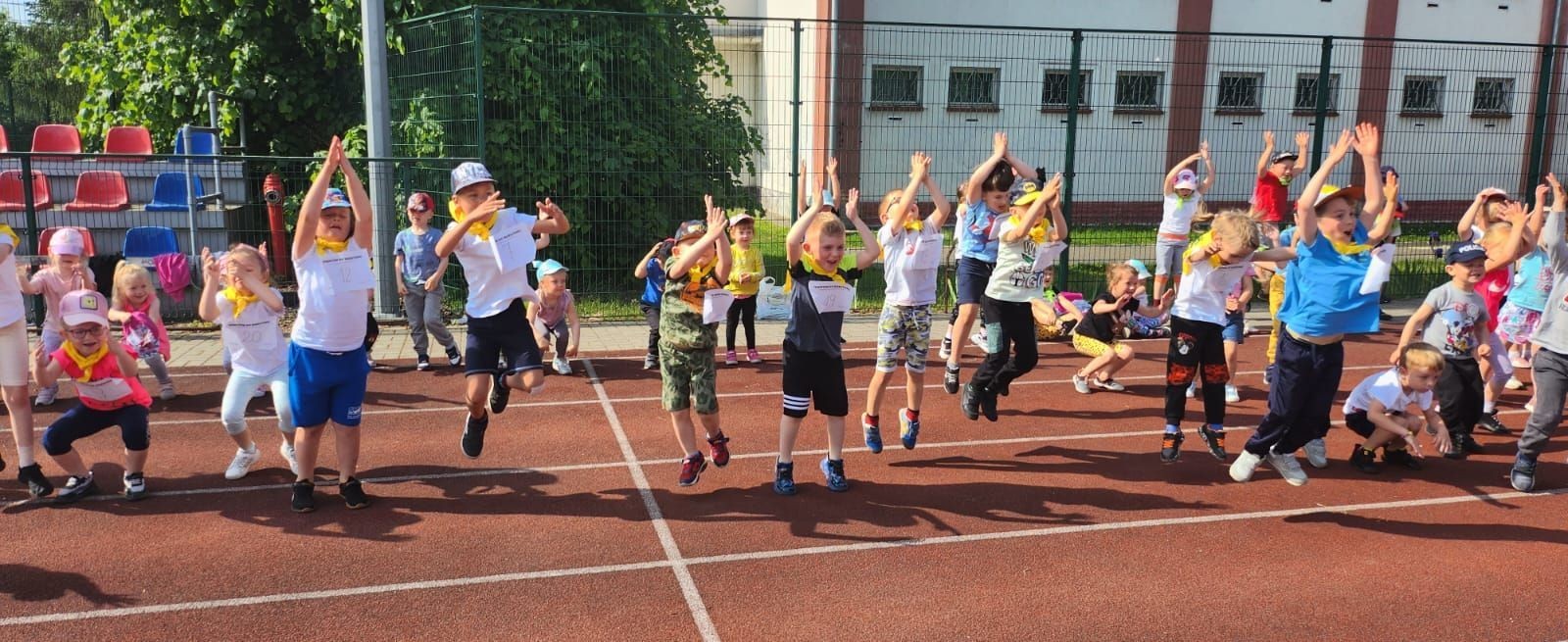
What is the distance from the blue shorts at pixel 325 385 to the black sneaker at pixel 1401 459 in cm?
624

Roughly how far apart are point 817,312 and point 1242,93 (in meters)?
11.4

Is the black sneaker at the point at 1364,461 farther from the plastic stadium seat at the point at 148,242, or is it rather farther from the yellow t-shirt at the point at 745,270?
the plastic stadium seat at the point at 148,242

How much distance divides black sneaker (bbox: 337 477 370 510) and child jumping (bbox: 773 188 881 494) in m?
2.35

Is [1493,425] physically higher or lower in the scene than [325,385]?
lower

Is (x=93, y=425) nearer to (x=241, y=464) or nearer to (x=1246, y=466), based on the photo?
(x=241, y=464)

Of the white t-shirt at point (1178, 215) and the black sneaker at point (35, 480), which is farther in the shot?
the white t-shirt at point (1178, 215)

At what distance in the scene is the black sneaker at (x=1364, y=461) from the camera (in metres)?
6.62

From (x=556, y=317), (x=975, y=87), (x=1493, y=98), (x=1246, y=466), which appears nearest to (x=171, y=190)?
(x=556, y=317)

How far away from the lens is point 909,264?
664 cm

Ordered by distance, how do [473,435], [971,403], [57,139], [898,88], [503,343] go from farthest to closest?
1. [57,139]
2. [898,88]
3. [971,403]
4. [473,435]
5. [503,343]

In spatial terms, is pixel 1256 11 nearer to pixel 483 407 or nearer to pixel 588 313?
pixel 588 313

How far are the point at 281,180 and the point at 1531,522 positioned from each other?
42.7 feet

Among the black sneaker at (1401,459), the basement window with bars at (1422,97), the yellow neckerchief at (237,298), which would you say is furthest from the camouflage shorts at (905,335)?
the basement window with bars at (1422,97)

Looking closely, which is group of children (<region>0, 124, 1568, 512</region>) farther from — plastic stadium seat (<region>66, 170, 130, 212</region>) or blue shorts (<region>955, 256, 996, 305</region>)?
plastic stadium seat (<region>66, 170, 130, 212</region>)
